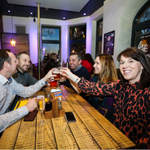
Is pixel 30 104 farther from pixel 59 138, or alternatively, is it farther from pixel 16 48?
pixel 16 48

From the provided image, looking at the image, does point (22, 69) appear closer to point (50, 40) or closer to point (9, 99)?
point (9, 99)

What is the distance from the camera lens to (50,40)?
7168 millimetres

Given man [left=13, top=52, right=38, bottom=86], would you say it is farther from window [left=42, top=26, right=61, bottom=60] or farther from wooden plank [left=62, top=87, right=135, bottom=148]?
window [left=42, top=26, right=61, bottom=60]

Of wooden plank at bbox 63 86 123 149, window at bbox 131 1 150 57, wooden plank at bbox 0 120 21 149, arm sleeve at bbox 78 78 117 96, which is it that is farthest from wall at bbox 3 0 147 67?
wooden plank at bbox 0 120 21 149

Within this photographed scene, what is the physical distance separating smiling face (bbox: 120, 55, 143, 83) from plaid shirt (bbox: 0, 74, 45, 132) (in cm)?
106

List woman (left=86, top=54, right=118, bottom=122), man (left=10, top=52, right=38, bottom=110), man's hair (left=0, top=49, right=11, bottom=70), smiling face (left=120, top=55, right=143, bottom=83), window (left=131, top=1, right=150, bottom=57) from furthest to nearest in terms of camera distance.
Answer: window (left=131, top=1, right=150, bottom=57), man (left=10, top=52, right=38, bottom=110), woman (left=86, top=54, right=118, bottom=122), man's hair (left=0, top=49, right=11, bottom=70), smiling face (left=120, top=55, right=143, bottom=83)

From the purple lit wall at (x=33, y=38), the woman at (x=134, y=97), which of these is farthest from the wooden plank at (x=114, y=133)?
the purple lit wall at (x=33, y=38)

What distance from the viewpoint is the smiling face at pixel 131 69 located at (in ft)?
3.78

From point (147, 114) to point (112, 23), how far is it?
3.41 metres

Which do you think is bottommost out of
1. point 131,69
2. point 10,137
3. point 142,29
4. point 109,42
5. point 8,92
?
point 10,137

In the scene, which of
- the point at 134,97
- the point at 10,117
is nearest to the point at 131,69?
the point at 134,97

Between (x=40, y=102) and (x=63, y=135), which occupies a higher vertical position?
(x=40, y=102)

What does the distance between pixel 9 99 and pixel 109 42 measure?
3469 millimetres

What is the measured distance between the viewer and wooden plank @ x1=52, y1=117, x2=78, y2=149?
76 centimetres
